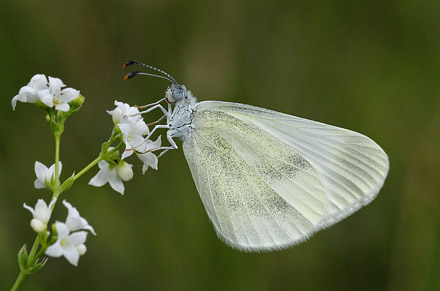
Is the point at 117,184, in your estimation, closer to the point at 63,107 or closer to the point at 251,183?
the point at 63,107

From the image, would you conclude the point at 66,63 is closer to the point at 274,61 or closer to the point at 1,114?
the point at 1,114

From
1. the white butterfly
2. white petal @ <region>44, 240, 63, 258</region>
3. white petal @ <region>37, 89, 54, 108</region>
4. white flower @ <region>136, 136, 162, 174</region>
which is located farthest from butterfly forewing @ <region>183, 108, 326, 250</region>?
white petal @ <region>44, 240, 63, 258</region>

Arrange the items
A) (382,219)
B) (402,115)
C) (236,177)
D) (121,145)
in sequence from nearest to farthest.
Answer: (121,145) < (236,177) < (382,219) < (402,115)

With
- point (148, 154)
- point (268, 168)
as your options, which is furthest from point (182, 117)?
point (268, 168)

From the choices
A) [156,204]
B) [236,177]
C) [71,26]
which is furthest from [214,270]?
[71,26]

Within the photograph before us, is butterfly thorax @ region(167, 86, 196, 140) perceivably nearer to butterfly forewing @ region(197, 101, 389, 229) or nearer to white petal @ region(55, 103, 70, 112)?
butterfly forewing @ region(197, 101, 389, 229)

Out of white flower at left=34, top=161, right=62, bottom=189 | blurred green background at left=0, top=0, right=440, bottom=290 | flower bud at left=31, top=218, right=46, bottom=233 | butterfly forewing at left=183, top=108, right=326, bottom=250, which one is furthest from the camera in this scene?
blurred green background at left=0, top=0, right=440, bottom=290

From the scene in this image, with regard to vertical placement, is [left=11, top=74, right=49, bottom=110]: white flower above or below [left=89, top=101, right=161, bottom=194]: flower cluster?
above

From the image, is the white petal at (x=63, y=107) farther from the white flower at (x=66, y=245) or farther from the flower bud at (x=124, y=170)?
the white flower at (x=66, y=245)
